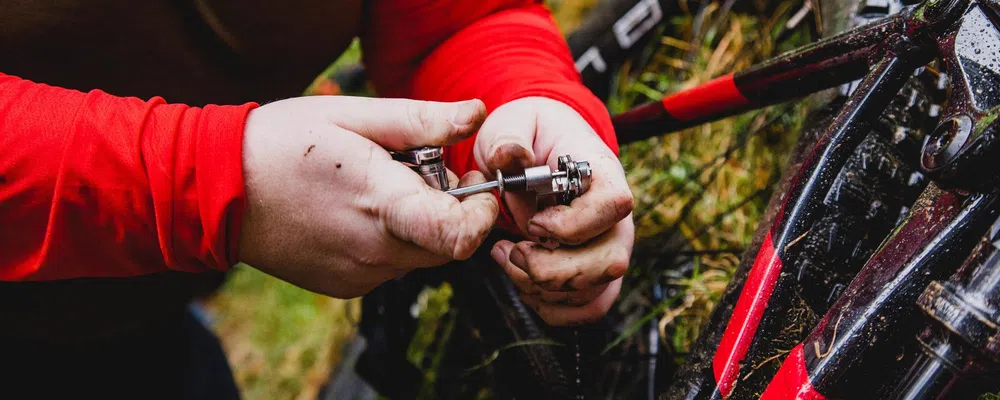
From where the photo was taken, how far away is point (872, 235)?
1004 mm

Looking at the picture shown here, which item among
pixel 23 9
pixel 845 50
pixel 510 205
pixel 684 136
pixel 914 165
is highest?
pixel 845 50

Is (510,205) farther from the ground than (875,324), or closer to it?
closer to it

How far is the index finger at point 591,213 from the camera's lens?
91 cm

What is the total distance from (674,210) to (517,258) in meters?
1.30

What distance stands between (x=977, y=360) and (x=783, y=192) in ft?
1.55

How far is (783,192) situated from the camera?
1.04 m

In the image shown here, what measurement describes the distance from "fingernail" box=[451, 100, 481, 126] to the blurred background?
31.7 inches

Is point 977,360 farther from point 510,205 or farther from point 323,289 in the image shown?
point 323,289

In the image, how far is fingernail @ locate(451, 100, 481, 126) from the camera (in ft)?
2.86

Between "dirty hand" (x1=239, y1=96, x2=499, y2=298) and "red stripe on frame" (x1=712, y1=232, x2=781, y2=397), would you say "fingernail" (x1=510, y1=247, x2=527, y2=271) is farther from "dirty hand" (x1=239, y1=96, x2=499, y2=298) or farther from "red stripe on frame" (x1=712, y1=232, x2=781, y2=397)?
"red stripe on frame" (x1=712, y1=232, x2=781, y2=397)

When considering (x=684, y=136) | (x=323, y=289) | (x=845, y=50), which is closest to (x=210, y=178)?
(x=323, y=289)

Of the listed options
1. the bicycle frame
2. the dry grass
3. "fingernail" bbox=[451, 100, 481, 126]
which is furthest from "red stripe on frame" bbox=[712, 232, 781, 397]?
the dry grass

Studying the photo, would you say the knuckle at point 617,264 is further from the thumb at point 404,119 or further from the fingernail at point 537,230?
the thumb at point 404,119

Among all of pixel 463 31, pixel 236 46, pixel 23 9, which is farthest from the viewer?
pixel 463 31
